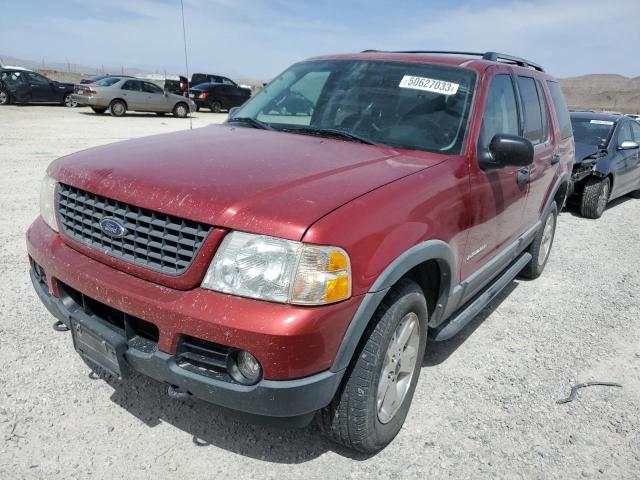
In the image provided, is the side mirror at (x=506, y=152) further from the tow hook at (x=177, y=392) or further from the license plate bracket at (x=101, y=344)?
the license plate bracket at (x=101, y=344)

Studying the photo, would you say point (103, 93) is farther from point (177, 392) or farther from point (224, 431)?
point (177, 392)

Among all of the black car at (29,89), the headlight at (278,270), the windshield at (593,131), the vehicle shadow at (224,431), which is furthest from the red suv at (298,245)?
the black car at (29,89)

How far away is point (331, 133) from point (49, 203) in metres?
1.63

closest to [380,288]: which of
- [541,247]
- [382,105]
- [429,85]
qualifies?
[382,105]

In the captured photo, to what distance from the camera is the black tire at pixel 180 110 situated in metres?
22.0

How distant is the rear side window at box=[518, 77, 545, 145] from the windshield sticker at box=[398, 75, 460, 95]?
3.29 ft

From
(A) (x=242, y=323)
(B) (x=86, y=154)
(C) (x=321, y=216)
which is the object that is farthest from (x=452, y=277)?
(B) (x=86, y=154)

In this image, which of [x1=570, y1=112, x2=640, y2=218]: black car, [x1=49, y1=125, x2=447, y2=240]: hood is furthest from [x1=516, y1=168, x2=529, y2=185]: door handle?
[x1=570, y1=112, x2=640, y2=218]: black car

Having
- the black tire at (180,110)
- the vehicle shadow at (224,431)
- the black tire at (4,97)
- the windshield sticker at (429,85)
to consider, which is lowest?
the black tire at (180,110)

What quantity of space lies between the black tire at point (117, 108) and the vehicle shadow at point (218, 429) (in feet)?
63.6

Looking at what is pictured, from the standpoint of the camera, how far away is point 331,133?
10.5ft

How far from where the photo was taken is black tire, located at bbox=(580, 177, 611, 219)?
7.88 m

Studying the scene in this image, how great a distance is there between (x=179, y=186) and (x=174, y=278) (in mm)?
385

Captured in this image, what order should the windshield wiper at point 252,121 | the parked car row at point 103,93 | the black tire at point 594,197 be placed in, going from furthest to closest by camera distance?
the parked car row at point 103,93 < the black tire at point 594,197 < the windshield wiper at point 252,121
